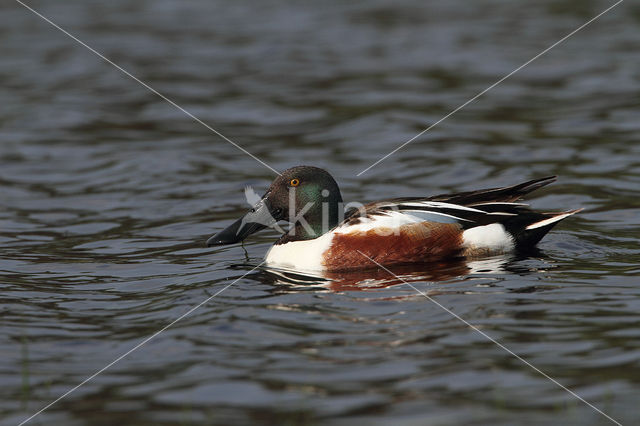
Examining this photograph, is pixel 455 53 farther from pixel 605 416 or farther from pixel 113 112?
pixel 605 416

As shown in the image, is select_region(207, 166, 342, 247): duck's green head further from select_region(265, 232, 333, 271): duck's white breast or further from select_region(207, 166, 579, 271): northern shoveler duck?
select_region(265, 232, 333, 271): duck's white breast

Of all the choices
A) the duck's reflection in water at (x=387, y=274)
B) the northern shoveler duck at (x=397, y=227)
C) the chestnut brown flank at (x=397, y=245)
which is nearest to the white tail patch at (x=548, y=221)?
the northern shoveler duck at (x=397, y=227)

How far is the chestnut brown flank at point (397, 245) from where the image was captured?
750 centimetres

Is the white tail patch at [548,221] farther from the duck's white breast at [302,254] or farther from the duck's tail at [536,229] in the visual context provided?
the duck's white breast at [302,254]

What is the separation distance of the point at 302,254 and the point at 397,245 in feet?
2.62

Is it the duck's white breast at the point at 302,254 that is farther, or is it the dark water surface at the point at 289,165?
the duck's white breast at the point at 302,254

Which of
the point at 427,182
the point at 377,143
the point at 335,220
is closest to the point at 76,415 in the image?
the point at 335,220

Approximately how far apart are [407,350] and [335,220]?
2.59 meters

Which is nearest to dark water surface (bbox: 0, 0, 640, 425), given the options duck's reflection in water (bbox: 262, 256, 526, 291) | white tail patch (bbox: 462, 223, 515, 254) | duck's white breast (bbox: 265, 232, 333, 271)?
duck's reflection in water (bbox: 262, 256, 526, 291)

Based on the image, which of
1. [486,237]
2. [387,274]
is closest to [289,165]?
[486,237]

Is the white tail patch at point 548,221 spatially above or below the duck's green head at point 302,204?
below

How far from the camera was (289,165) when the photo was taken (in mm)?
11664

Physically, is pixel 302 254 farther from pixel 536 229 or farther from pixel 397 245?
pixel 536 229

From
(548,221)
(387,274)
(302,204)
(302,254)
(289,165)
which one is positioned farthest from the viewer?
(289,165)
